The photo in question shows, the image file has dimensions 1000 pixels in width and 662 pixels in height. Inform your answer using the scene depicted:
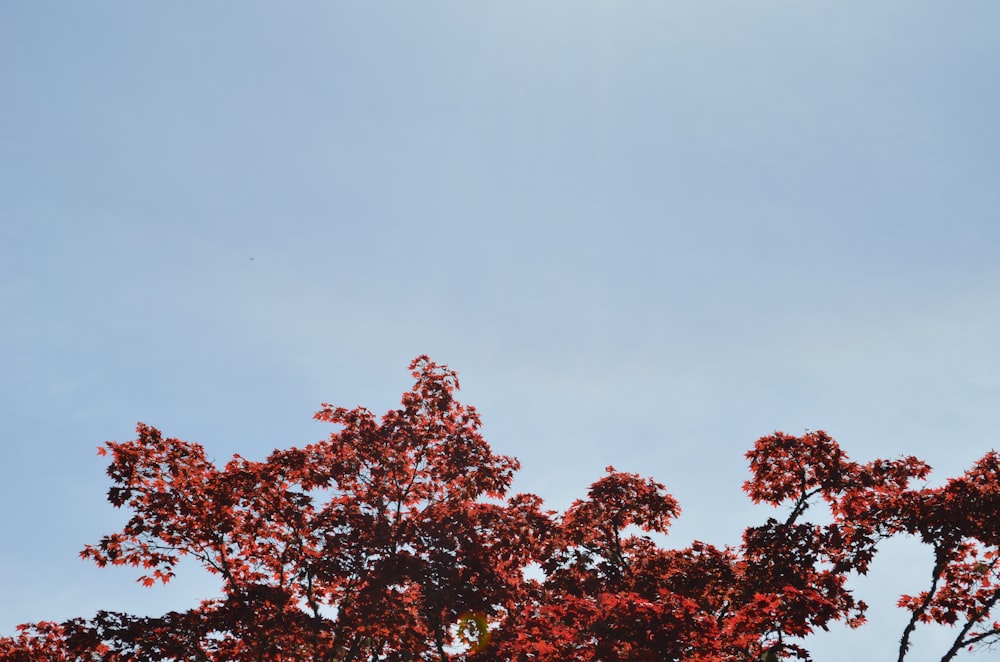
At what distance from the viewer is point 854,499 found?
18.5 metres

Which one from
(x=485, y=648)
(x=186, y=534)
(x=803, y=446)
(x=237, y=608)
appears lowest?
(x=485, y=648)

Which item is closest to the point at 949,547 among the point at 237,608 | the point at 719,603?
the point at 719,603

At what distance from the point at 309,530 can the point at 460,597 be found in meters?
4.81

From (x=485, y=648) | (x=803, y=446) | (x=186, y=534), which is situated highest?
(x=803, y=446)

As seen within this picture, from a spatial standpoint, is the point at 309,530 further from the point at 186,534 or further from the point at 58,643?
the point at 58,643

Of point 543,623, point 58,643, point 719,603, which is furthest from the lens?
point 58,643

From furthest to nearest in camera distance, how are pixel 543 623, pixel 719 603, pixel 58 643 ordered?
pixel 58 643 < pixel 719 603 < pixel 543 623

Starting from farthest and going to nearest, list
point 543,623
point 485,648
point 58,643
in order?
point 58,643
point 485,648
point 543,623

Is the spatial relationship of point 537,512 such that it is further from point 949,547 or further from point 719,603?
point 949,547

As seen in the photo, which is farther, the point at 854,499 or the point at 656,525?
the point at 656,525

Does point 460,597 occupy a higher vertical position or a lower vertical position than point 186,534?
lower

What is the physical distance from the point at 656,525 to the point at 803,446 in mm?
4778

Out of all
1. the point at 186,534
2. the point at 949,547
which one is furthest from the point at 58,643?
the point at 949,547

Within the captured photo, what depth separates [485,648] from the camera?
52.9ft
